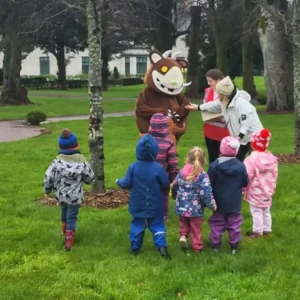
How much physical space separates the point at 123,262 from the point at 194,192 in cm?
105

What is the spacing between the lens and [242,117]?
317 inches

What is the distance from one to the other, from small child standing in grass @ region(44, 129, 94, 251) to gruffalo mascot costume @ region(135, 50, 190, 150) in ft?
7.53

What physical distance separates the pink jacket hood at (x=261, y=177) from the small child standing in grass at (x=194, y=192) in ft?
2.82

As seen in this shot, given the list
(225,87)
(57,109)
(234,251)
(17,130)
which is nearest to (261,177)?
(234,251)

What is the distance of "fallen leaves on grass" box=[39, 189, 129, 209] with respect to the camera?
29.1 ft

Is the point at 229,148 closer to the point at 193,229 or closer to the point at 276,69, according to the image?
the point at 193,229

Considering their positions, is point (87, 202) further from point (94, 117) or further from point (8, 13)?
point (8, 13)

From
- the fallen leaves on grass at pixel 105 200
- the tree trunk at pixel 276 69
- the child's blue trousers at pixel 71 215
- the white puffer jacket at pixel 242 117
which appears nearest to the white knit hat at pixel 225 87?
the white puffer jacket at pixel 242 117

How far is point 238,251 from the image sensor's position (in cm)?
639

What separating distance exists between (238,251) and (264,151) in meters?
1.29

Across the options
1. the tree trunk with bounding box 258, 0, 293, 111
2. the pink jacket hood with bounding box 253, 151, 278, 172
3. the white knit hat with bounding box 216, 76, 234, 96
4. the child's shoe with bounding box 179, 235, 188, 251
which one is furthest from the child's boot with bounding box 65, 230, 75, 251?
the tree trunk with bounding box 258, 0, 293, 111

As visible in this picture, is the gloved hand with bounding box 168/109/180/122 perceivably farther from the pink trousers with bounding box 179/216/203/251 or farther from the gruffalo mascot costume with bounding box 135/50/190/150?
the pink trousers with bounding box 179/216/203/251

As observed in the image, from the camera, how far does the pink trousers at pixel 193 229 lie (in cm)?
637

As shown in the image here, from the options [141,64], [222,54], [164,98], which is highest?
[141,64]
